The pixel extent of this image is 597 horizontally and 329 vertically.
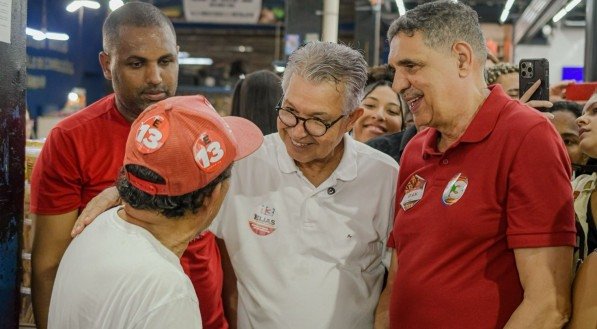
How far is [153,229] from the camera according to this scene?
1.56 meters

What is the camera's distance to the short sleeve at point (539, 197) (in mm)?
1682

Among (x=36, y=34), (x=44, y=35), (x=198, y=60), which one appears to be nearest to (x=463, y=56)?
(x=36, y=34)

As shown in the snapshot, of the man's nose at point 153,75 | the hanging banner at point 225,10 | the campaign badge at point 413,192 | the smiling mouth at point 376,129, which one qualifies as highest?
the hanging banner at point 225,10

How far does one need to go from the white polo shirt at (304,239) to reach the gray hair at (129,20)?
781 mm

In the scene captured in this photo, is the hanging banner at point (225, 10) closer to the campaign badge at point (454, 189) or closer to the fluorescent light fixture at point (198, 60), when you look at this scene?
the fluorescent light fixture at point (198, 60)

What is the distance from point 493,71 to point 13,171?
258 cm

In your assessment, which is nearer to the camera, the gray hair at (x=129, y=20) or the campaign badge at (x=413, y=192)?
the campaign badge at (x=413, y=192)

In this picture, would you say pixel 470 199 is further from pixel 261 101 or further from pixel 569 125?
pixel 261 101

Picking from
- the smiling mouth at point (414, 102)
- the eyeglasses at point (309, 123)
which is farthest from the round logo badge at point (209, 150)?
the smiling mouth at point (414, 102)

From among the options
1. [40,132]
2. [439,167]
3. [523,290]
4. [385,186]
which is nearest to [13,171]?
[385,186]

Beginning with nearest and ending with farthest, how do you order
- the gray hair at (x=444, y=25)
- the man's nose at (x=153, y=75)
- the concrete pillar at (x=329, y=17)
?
the gray hair at (x=444, y=25) < the man's nose at (x=153, y=75) < the concrete pillar at (x=329, y=17)

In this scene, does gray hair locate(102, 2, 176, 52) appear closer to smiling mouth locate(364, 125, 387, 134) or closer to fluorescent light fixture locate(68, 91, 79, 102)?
smiling mouth locate(364, 125, 387, 134)

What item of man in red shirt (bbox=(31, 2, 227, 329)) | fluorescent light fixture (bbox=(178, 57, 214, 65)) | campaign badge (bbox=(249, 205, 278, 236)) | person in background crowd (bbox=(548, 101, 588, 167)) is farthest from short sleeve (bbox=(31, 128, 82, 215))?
fluorescent light fixture (bbox=(178, 57, 214, 65))

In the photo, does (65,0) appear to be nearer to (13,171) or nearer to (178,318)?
(13,171)
